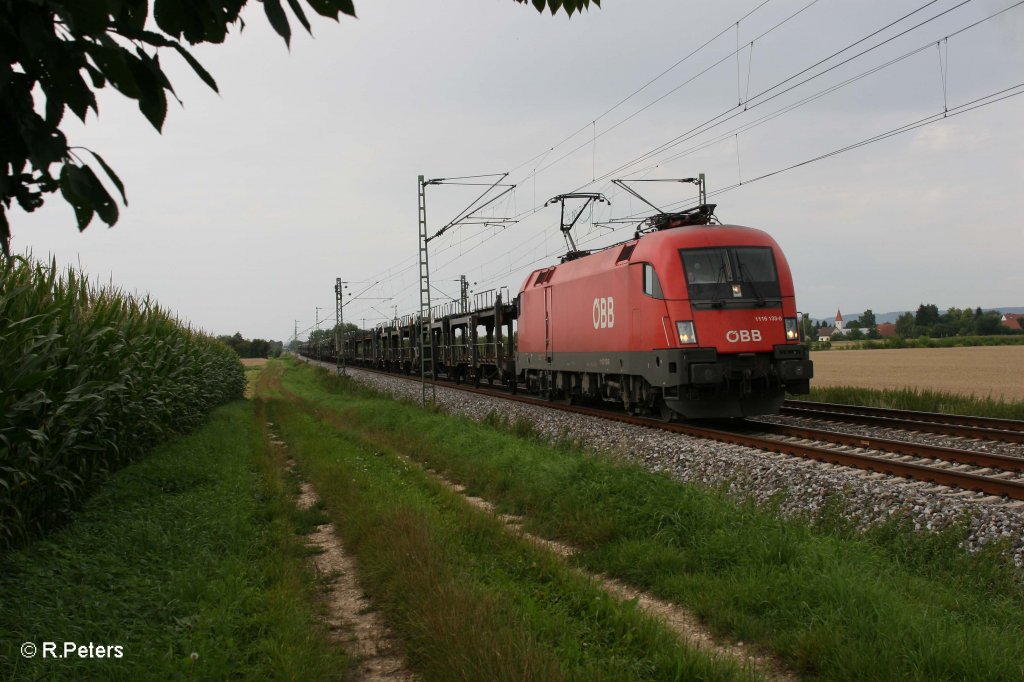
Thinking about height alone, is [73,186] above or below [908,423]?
above

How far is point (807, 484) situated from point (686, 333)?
5.31 meters

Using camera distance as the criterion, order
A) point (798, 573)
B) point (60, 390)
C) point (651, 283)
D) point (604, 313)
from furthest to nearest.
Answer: point (604, 313) → point (651, 283) → point (60, 390) → point (798, 573)

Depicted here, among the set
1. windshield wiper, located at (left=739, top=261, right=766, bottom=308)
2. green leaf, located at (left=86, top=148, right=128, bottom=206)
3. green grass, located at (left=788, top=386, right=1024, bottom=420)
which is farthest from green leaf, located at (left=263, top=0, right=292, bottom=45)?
green grass, located at (left=788, top=386, right=1024, bottom=420)

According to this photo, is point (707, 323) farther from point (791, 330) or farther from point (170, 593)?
point (170, 593)

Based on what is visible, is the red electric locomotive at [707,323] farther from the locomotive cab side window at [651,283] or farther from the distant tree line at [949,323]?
the distant tree line at [949,323]

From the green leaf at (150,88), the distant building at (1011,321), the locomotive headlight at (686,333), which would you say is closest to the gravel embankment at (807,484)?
the locomotive headlight at (686,333)

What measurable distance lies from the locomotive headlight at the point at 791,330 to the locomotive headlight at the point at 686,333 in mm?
1884

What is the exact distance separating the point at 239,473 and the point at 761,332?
9154 millimetres

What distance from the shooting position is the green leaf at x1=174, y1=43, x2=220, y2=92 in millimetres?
1820

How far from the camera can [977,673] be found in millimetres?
3672

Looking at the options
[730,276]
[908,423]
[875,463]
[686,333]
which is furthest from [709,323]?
[875,463]

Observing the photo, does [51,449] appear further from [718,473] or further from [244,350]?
[244,350]

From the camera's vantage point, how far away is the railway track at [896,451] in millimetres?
7906

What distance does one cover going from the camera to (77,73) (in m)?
1.79
